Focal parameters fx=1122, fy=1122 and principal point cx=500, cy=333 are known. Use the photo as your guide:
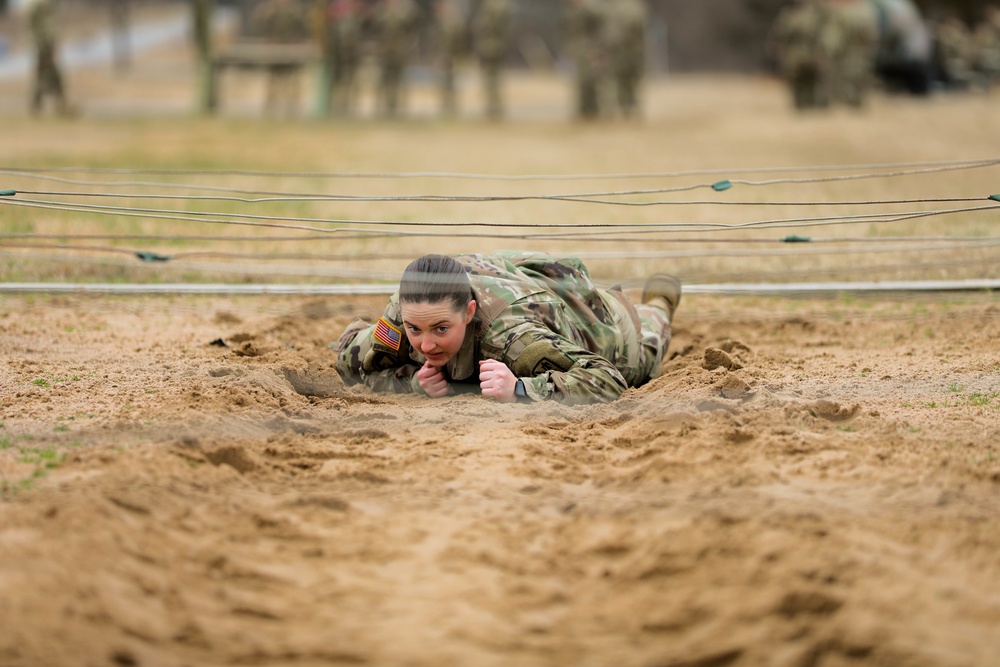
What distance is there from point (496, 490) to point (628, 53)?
1999 cm

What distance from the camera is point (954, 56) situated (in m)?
27.2

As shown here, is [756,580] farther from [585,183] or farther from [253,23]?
[253,23]

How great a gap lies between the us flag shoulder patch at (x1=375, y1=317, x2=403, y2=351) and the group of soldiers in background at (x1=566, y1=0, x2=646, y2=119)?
18333 mm

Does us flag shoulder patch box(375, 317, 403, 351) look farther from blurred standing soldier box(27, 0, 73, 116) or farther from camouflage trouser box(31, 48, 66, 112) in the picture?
camouflage trouser box(31, 48, 66, 112)

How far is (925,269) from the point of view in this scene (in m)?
7.52

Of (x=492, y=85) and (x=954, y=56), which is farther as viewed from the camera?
(x=954, y=56)

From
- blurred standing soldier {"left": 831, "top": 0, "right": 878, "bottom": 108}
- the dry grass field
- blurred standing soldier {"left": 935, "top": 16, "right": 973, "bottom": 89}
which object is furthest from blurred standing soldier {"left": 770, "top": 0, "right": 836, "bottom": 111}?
the dry grass field

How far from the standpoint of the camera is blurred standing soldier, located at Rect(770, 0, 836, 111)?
2177 centimetres

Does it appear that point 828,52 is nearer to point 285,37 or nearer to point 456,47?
point 456,47

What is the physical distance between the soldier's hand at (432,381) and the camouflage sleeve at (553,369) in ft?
1.06

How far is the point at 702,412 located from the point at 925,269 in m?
3.75

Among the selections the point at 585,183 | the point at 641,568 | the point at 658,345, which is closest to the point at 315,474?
the point at 641,568

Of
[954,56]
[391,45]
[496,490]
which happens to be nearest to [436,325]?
[496,490]

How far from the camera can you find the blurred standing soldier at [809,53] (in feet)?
71.4
